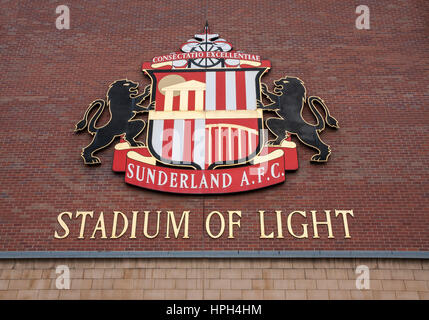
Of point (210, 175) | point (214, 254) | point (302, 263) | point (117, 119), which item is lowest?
point (302, 263)

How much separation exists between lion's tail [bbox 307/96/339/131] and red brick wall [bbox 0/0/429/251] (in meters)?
0.19

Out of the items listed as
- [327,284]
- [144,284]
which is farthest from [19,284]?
[327,284]

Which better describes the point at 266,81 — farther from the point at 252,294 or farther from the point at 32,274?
the point at 32,274

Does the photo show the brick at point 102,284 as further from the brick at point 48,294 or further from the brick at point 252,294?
the brick at point 252,294

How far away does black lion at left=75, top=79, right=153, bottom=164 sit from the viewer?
9.31 meters

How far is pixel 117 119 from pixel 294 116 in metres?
3.71

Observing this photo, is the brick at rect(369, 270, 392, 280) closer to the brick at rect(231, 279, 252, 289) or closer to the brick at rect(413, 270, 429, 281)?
the brick at rect(413, 270, 429, 281)

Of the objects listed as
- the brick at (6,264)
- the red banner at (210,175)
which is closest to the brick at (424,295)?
the red banner at (210,175)

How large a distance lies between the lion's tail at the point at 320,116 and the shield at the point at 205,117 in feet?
3.74

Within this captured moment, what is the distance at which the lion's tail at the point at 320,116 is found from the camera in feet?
31.0

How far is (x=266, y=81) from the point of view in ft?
33.5
